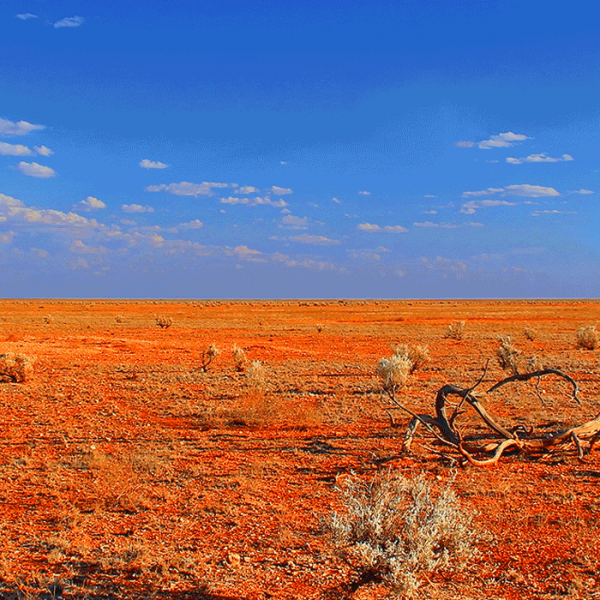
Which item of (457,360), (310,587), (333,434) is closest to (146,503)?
(310,587)

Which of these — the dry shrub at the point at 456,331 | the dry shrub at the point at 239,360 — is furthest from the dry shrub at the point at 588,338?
the dry shrub at the point at 239,360

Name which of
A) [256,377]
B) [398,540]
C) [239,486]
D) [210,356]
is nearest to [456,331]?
[210,356]

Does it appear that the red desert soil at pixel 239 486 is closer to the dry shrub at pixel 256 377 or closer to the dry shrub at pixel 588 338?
the dry shrub at pixel 256 377

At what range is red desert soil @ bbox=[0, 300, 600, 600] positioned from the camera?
187 inches

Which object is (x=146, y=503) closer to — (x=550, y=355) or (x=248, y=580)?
(x=248, y=580)

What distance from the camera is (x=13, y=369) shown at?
585 inches

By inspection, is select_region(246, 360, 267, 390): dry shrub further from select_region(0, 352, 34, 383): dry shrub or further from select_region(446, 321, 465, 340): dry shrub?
select_region(446, 321, 465, 340): dry shrub

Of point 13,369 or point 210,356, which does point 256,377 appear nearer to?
point 210,356

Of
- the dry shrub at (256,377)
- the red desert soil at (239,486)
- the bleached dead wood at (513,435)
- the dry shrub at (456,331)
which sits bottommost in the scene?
the red desert soil at (239,486)

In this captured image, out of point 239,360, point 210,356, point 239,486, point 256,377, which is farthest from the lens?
point 210,356

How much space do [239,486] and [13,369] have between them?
10.5 m

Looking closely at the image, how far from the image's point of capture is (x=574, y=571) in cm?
489

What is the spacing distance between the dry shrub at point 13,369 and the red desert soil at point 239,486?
1.63 feet

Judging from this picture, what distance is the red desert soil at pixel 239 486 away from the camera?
4758 mm
